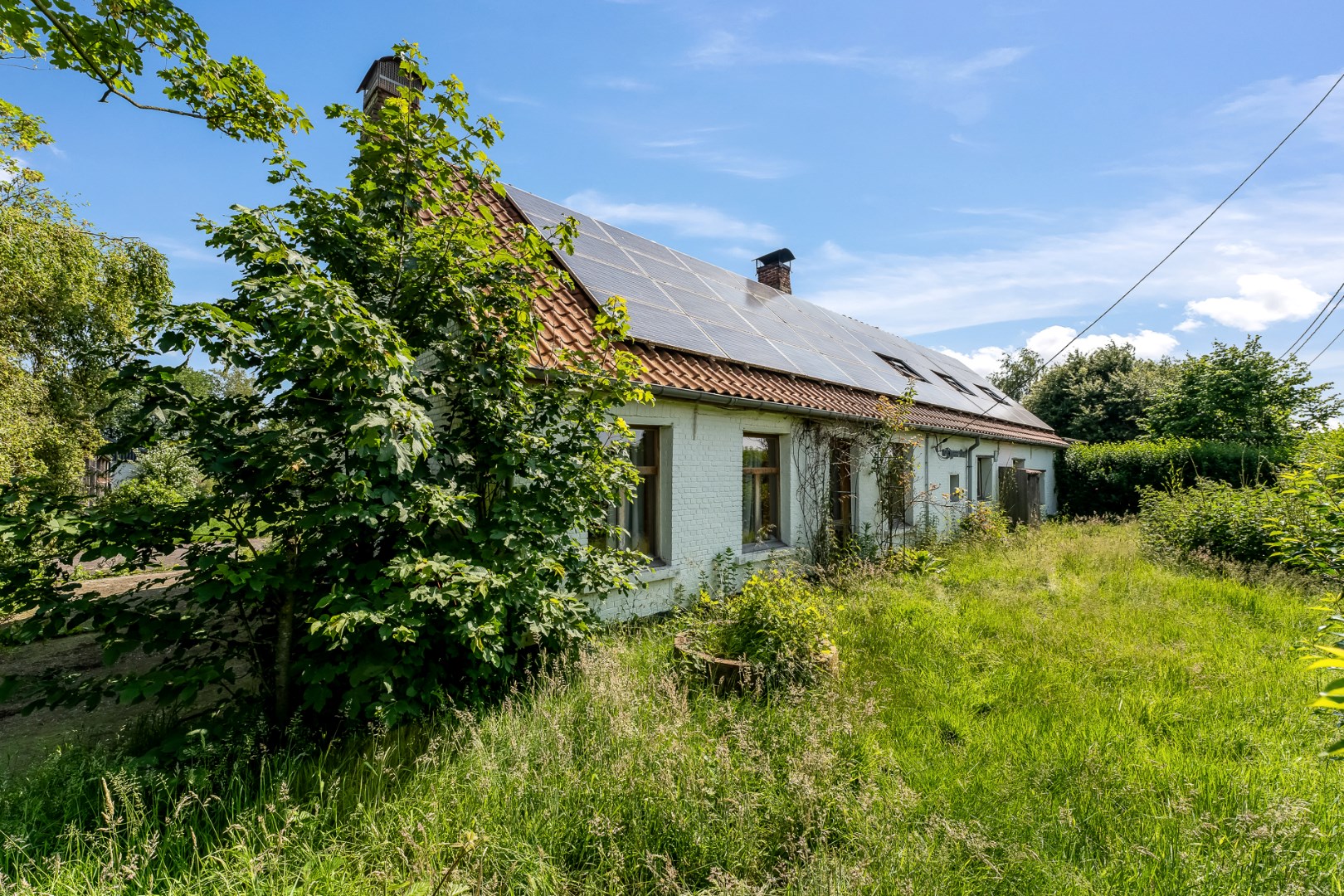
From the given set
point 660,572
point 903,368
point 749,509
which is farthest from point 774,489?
point 903,368

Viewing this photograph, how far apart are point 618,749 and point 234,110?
525 centimetres

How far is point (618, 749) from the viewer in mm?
2984

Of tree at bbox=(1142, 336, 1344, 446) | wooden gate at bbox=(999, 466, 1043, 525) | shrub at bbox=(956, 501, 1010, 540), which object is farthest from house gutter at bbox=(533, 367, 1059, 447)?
tree at bbox=(1142, 336, 1344, 446)

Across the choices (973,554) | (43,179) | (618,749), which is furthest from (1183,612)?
(43,179)

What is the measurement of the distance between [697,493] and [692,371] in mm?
1464

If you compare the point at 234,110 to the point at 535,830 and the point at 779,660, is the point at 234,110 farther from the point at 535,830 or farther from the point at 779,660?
the point at 779,660

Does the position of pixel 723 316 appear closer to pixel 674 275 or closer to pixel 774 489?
pixel 674 275

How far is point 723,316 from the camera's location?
882 centimetres

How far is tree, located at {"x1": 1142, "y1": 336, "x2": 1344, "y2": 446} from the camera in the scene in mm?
18594

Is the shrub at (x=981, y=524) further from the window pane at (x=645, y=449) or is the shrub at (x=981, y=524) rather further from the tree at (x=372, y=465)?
the tree at (x=372, y=465)

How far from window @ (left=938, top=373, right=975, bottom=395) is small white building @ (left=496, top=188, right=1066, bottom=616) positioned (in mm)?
2561

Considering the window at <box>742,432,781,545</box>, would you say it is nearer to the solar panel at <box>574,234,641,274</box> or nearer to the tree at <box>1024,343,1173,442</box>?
the solar panel at <box>574,234,641,274</box>

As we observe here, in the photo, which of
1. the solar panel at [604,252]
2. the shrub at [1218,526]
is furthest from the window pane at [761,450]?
the shrub at [1218,526]

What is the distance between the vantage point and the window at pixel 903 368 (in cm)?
1286
